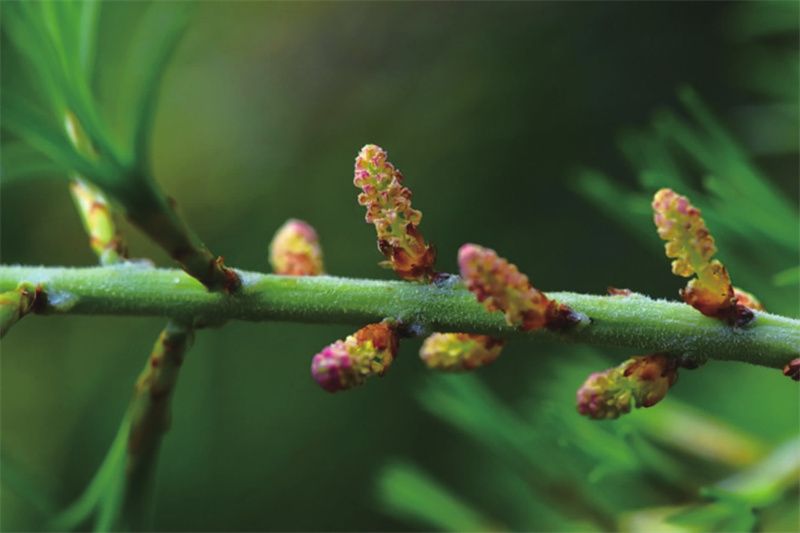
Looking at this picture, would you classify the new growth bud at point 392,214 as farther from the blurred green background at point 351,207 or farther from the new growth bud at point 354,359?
the blurred green background at point 351,207

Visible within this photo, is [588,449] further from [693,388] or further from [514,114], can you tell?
[514,114]

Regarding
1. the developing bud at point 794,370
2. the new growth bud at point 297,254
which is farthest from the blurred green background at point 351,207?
the developing bud at point 794,370

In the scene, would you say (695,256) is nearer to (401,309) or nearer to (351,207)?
(401,309)

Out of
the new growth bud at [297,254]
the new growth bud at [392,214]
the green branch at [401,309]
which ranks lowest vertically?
the green branch at [401,309]

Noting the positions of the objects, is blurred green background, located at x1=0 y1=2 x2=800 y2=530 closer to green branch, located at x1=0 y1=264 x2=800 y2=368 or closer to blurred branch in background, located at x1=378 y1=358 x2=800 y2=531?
blurred branch in background, located at x1=378 y1=358 x2=800 y2=531

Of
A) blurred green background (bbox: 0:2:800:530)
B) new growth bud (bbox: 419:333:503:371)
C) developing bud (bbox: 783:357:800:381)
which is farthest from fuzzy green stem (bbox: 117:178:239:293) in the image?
blurred green background (bbox: 0:2:800:530)

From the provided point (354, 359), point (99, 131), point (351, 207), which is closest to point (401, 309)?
point (354, 359)

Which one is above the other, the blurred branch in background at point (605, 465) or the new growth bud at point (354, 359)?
the blurred branch in background at point (605, 465)

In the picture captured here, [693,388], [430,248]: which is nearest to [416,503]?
[430,248]
